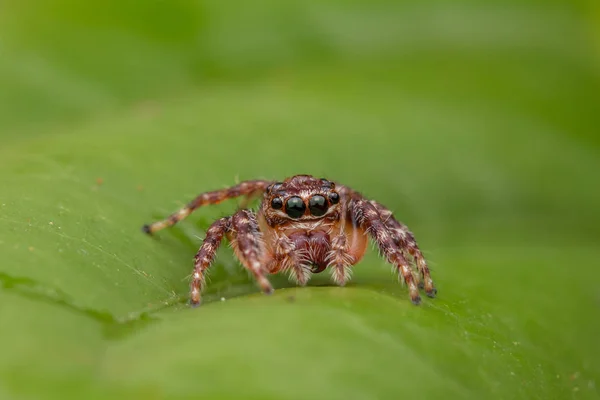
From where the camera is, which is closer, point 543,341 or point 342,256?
point 543,341

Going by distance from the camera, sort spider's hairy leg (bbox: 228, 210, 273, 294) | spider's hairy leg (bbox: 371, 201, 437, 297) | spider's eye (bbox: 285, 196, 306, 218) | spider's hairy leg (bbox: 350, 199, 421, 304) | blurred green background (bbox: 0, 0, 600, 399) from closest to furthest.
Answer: blurred green background (bbox: 0, 0, 600, 399) → spider's hairy leg (bbox: 228, 210, 273, 294) → spider's hairy leg (bbox: 350, 199, 421, 304) → spider's hairy leg (bbox: 371, 201, 437, 297) → spider's eye (bbox: 285, 196, 306, 218)

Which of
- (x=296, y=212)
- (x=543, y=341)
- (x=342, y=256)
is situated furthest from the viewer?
(x=296, y=212)

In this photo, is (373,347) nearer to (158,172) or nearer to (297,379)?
(297,379)

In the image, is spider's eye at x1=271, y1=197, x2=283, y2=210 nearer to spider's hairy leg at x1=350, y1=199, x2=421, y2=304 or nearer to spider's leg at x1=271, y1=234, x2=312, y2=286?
spider's leg at x1=271, y1=234, x2=312, y2=286

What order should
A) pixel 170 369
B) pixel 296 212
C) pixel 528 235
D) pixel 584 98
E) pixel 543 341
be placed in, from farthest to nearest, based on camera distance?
1. pixel 584 98
2. pixel 528 235
3. pixel 296 212
4. pixel 543 341
5. pixel 170 369

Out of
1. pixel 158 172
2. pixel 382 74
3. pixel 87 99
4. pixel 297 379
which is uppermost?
pixel 382 74

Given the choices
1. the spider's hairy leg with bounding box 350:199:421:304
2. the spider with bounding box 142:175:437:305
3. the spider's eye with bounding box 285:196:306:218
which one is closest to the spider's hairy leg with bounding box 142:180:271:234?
the spider with bounding box 142:175:437:305

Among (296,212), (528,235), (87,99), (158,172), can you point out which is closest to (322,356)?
(296,212)

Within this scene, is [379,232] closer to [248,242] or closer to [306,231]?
[306,231]
